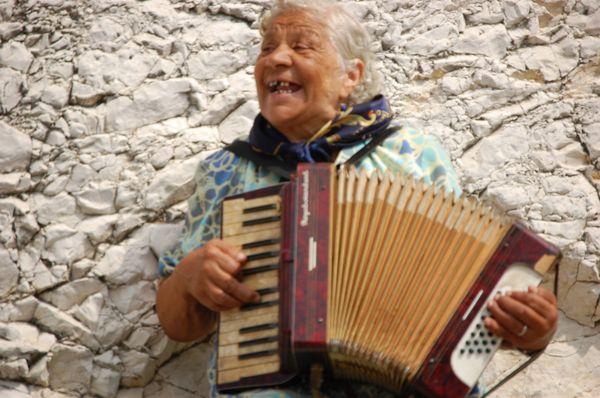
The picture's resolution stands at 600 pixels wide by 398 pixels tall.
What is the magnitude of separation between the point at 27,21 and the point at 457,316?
2010mm

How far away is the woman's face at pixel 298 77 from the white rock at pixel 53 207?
2.45ft

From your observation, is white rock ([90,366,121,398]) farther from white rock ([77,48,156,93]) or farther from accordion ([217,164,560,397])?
white rock ([77,48,156,93])

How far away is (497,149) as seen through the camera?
13.0ft

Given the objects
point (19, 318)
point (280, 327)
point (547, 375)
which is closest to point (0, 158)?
point (19, 318)

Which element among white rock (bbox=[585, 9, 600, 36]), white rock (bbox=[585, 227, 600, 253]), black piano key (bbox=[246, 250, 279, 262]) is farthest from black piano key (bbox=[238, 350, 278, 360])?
white rock (bbox=[585, 9, 600, 36])

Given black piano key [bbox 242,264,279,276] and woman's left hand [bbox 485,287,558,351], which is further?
black piano key [bbox 242,264,279,276]

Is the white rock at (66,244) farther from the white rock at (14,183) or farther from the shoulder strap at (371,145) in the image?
the shoulder strap at (371,145)

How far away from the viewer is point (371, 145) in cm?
342

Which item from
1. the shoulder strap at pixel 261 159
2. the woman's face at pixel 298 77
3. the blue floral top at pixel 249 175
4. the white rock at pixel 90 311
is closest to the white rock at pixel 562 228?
the blue floral top at pixel 249 175

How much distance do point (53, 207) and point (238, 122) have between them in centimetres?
73

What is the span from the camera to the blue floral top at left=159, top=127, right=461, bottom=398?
3402 mm

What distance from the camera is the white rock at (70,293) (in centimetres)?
359

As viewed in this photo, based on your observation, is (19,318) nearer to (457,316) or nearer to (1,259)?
(1,259)

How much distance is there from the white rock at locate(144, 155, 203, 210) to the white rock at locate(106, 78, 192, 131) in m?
0.22
